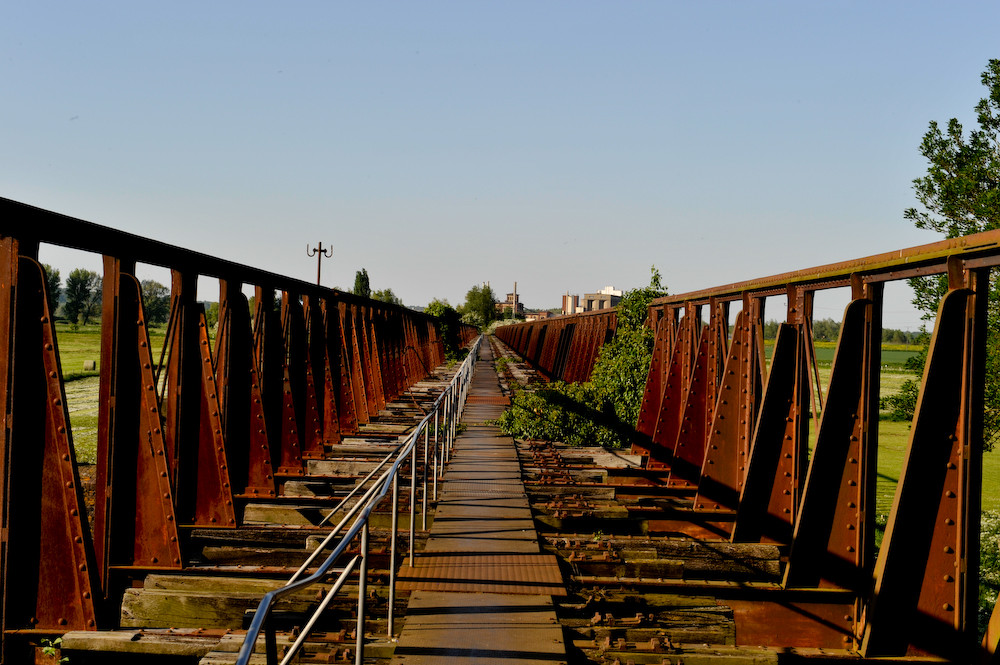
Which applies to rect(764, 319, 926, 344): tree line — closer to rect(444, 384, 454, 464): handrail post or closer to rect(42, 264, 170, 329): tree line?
rect(444, 384, 454, 464): handrail post

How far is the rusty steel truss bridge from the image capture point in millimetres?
4562

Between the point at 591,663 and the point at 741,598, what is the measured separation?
182cm

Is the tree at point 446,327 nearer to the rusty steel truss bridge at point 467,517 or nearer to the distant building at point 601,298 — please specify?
the rusty steel truss bridge at point 467,517

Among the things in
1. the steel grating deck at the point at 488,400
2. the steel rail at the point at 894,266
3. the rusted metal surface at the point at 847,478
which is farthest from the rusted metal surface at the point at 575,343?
the steel rail at the point at 894,266

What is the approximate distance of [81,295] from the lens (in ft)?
392

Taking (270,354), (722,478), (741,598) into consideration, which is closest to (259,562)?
(270,354)

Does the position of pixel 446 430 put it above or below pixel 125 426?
below

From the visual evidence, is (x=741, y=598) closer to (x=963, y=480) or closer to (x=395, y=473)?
(x=963, y=480)

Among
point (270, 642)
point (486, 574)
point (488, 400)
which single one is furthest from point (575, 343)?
point (270, 642)

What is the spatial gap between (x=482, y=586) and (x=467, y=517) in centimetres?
230

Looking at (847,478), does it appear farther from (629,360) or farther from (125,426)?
(629,360)

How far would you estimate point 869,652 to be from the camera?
16.5 ft

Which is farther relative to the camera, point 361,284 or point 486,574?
point 361,284

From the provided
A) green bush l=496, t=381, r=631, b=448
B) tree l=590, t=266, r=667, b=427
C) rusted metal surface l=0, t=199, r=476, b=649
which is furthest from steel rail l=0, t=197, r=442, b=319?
tree l=590, t=266, r=667, b=427
